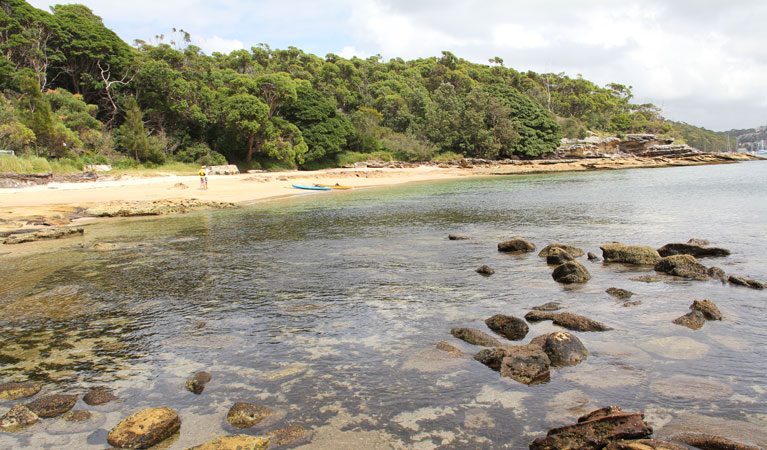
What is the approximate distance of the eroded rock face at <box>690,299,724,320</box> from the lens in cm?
726

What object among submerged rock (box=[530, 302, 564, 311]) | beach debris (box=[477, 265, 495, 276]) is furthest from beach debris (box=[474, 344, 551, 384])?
beach debris (box=[477, 265, 495, 276])

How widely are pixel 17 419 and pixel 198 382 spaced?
1.70 metres

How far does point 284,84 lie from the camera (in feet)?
178

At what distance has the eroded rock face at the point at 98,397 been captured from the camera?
5129 millimetres

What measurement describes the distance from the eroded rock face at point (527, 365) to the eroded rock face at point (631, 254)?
6.55m

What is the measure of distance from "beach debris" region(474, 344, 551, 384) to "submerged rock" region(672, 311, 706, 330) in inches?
109

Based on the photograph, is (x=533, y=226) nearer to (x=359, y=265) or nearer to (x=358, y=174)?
(x=359, y=265)

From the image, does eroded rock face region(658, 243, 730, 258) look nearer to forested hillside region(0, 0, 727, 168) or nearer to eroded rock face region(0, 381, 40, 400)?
eroded rock face region(0, 381, 40, 400)

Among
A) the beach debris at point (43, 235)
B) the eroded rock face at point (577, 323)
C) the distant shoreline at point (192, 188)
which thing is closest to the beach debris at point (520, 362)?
the eroded rock face at point (577, 323)

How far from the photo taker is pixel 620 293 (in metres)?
8.60

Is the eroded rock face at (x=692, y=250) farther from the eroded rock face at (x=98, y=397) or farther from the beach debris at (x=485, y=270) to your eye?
the eroded rock face at (x=98, y=397)

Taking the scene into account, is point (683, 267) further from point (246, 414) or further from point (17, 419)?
point (17, 419)

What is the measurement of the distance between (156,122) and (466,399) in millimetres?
52710

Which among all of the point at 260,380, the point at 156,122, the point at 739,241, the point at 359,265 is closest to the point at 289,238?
the point at 359,265
